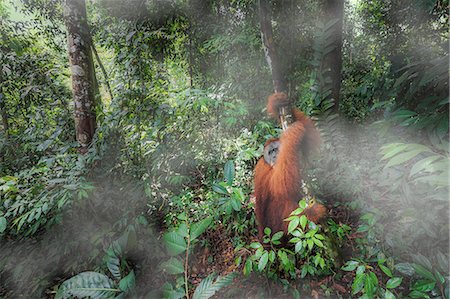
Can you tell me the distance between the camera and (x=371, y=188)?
243 centimetres

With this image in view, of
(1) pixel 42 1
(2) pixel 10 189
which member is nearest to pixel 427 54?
(2) pixel 10 189

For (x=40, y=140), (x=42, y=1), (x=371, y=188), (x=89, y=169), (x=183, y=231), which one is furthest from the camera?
(x=42, y=1)

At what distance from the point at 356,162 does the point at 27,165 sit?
4.11 m

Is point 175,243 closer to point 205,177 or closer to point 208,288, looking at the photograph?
point 208,288

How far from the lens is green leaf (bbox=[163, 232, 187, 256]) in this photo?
4.17 feet

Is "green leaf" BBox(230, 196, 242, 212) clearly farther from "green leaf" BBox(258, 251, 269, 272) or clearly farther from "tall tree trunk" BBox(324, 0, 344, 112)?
"tall tree trunk" BBox(324, 0, 344, 112)

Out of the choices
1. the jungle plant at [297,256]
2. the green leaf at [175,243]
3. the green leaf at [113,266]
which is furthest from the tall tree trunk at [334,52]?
the green leaf at [113,266]

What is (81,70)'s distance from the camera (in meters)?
3.05

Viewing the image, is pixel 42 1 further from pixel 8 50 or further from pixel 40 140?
pixel 40 140

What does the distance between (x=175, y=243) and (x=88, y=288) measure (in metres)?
0.50

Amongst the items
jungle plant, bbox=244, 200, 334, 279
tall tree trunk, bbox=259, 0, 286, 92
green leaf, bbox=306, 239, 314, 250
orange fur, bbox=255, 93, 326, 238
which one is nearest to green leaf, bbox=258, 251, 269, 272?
jungle plant, bbox=244, 200, 334, 279

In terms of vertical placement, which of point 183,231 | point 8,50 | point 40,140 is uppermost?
point 8,50

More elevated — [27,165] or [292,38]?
[292,38]

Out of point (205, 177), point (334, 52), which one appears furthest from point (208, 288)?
point (334, 52)
